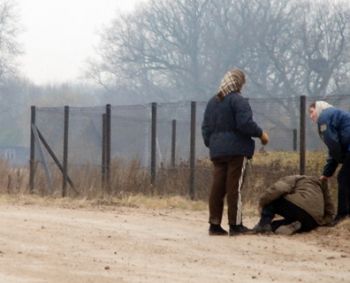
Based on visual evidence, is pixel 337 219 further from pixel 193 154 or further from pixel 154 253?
pixel 193 154

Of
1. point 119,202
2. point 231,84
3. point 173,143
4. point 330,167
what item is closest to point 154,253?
point 231,84

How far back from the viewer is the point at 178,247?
415 inches

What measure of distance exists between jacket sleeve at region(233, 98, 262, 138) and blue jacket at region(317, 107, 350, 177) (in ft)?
2.92

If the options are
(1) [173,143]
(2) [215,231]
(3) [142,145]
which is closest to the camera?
(2) [215,231]

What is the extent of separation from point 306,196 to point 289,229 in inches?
19.4

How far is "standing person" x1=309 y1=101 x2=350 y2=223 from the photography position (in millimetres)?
12125

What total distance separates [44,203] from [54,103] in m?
60.0

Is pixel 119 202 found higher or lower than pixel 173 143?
lower

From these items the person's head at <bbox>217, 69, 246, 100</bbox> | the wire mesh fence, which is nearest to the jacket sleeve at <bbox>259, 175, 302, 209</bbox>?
the person's head at <bbox>217, 69, 246, 100</bbox>

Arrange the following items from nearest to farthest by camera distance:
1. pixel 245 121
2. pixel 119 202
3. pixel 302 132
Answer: pixel 245 121 → pixel 302 132 → pixel 119 202

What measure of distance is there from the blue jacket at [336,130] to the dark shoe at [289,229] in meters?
0.96

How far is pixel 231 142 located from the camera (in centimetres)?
1184

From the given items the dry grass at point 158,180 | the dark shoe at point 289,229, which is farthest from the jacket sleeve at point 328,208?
the dry grass at point 158,180

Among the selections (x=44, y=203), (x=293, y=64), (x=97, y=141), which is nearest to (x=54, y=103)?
(x=293, y=64)
